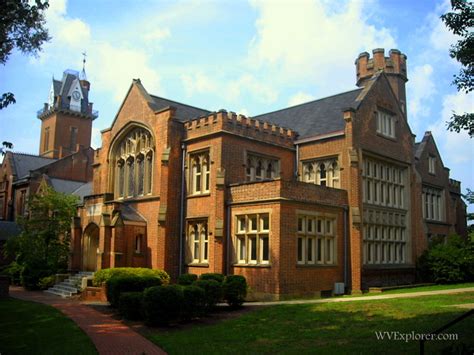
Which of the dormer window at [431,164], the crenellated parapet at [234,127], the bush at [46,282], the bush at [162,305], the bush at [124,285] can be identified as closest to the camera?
the bush at [162,305]

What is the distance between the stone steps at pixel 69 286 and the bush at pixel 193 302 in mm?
10526

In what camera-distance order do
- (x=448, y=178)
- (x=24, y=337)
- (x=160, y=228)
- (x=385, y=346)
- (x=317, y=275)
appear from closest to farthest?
(x=385, y=346)
(x=24, y=337)
(x=317, y=275)
(x=160, y=228)
(x=448, y=178)

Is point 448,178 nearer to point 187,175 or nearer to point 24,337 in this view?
point 187,175

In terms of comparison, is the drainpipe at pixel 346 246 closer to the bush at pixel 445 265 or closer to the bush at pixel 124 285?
the bush at pixel 445 265

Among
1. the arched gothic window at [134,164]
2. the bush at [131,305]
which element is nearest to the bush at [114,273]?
the bush at [131,305]

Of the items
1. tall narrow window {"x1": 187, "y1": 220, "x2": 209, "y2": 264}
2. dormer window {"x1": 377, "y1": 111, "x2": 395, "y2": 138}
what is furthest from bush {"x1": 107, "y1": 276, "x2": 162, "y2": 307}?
dormer window {"x1": 377, "y1": 111, "x2": 395, "y2": 138}

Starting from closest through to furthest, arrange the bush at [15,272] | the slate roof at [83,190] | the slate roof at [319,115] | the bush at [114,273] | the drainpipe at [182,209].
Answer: the bush at [114,273] < the drainpipe at [182,209] < the slate roof at [319,115] < the bush at [15,272] < the slate roof at [83,190]

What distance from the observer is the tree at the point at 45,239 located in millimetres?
28609

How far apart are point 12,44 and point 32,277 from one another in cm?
1720

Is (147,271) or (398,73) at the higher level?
(398,73)

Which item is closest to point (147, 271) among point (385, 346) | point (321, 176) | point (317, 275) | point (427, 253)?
point (317, 275)

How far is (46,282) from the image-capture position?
27344 millimetres

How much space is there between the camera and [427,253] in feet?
95.1

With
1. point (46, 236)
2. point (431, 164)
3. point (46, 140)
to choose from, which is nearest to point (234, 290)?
point (46, 236)
